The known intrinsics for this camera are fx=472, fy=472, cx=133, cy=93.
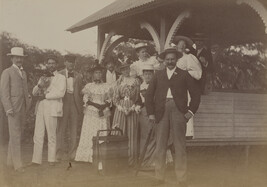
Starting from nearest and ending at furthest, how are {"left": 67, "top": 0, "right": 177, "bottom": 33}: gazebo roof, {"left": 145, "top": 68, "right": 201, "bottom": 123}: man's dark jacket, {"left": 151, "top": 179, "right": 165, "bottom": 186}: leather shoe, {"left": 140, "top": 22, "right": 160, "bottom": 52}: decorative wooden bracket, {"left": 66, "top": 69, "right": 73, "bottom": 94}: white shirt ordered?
{"left": 145, "top": 68, "right": 201, "bottom": 123}: man's dark jacket < {"left": 151, "top": 179, "right": 165, "bottom": 186}: leather shoe < {"left": 67, "top": 0, "right": 177, "bottom": 33}: gazebo roof < {"left": 140, "top": 22, "right": 160, "bottom": 52}: decorative wooden bracket < {"left": 66, "top": 69, "right": 73, "bottom": 94}: white shirt

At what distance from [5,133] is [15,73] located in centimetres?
91

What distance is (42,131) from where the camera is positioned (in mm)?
6824

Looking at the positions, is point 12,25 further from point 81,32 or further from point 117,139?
point 117,139

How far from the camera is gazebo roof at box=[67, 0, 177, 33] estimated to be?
690 cm

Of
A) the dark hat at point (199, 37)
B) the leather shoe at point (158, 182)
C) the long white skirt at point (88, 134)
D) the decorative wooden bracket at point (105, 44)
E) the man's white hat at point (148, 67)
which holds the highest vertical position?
the dark hat at point (199, 37)

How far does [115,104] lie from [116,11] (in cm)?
164

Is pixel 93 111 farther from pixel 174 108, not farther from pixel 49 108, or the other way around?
pixel 174 108

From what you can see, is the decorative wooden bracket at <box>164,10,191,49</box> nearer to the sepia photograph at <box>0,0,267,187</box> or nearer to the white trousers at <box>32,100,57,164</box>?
the sepia photograph at <box>0,0,267,187</box>

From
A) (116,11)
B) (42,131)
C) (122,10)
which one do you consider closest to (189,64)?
(122,10)

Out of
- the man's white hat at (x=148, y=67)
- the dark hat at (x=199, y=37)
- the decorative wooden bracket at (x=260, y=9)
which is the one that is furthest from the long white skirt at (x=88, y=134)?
→ the dark hat at (x=199, y=37)

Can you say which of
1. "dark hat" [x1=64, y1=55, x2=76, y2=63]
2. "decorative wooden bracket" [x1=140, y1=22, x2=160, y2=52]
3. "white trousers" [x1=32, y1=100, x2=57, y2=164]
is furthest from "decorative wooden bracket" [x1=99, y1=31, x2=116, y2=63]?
"white trousers" [x1=32, y1=100, x2=57, y2=164]

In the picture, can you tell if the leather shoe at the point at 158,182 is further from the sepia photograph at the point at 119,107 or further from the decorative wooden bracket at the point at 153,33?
the decorative wooden bracket at the point at 153,33

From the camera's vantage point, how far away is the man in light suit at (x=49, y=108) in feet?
22.3

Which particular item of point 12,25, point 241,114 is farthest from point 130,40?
point 12,25
